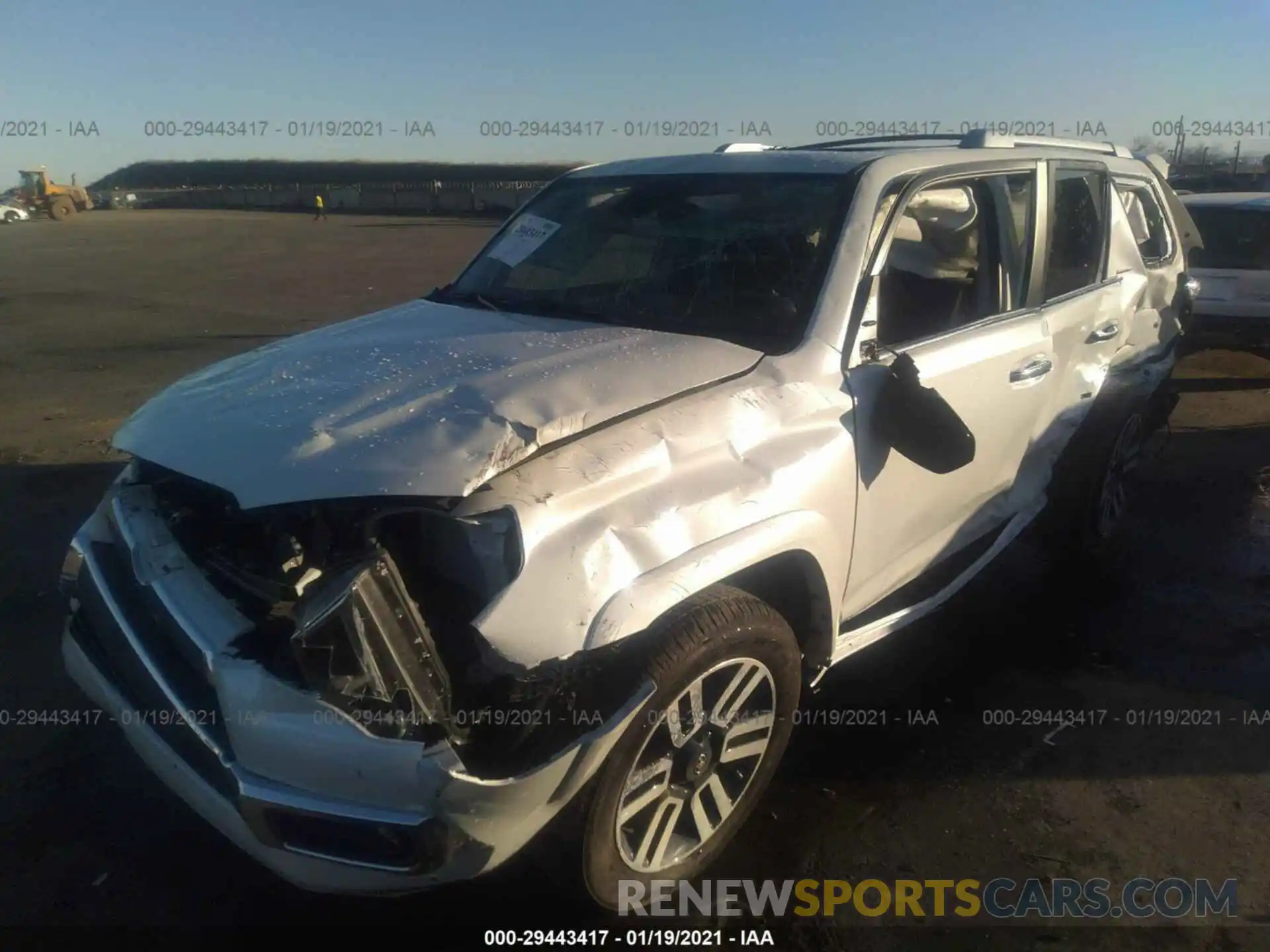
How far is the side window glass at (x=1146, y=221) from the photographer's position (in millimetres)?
4973

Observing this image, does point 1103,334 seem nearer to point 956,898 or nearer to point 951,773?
point 951,773

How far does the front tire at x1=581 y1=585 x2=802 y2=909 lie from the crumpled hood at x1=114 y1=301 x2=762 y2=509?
602 millimetres

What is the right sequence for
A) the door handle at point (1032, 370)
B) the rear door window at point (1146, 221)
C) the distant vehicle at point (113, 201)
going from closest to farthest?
1. the door handle at point (1032, 370)
2. the rear door window at point (1146, 221)
3. the distant vehicle at point (113, 201)

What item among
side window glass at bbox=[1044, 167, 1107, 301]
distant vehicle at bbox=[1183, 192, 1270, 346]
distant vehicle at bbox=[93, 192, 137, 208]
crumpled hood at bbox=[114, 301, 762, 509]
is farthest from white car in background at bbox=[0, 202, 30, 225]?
side window glass at bbox=[1044, 167, 1107, 301]

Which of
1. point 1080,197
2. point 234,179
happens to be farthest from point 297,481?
point 234,179

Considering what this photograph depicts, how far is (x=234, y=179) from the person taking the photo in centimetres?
9831

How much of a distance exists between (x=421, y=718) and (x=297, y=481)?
613 mm

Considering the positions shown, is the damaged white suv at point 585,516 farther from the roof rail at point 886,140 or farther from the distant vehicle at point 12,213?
the distant vehicle at point 12,213

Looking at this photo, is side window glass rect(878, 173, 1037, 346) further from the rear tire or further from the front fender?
the front fender

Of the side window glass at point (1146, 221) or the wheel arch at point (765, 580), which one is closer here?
the wheel arch at point (765, 580)

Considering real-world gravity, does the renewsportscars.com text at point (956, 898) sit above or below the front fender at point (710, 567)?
below

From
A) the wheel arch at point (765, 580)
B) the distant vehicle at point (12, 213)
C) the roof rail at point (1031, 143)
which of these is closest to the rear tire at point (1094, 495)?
the roof rail at point (1031, 143)

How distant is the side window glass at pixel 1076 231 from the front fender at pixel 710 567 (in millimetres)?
1935

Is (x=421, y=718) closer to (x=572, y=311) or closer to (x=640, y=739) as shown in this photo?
(x=640, y=739)
